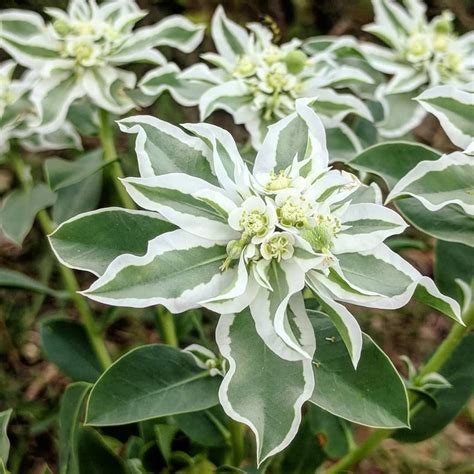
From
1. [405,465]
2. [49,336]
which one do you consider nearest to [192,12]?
[49,336]

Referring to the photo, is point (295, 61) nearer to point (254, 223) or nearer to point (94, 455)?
point (254, 223)

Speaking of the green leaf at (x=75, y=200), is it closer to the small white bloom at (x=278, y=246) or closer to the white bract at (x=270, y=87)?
the white bract at (x=270, y=87)

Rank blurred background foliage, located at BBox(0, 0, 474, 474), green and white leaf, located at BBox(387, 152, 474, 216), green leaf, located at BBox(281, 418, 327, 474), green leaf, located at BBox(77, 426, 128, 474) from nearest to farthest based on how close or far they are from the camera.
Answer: green and white leaf, located at BBox(387, 152, 474, 216) < green leaf, located at BBox(77, 426, 128, 474) < green leaf, located at BBox(281, 418, 327, 474) < blurred background foliage, located at BBox(0, 0, 474, 474)

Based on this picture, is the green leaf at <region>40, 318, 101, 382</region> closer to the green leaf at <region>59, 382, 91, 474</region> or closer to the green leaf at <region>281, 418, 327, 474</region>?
the green leaf at <region>59, 382, 91, 474</region>

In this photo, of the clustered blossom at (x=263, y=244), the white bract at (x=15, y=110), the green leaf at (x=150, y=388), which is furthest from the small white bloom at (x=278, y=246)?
the white bract at (x=15, y=110)

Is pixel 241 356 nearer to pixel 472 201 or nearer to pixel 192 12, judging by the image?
pixel 472 201

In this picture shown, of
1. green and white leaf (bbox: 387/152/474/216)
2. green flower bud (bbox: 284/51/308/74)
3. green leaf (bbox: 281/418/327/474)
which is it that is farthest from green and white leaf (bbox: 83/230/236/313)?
green leaf (bbox: 281/418/327/474)

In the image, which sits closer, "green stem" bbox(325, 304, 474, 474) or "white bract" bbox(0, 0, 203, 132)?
"green stem" bbox(325, 304, 474, 474)
